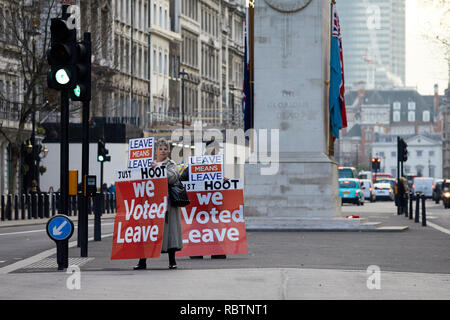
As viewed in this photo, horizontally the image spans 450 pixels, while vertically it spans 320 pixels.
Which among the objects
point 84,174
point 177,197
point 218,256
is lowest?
point 218,256

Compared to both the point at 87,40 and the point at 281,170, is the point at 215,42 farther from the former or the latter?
the point at 87,40

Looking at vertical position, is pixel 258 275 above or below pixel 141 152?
below

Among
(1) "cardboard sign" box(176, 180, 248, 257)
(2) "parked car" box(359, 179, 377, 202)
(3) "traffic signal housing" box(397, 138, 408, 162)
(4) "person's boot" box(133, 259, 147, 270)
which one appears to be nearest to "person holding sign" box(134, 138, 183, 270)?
(4) "person's boot" box(133, 259, 147, 270)

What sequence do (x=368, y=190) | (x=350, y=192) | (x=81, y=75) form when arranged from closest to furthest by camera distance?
(x=81, y=75) → (x=350, y=192) → (x=368, y=190)

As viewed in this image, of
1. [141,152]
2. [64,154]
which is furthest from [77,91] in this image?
[141,152]

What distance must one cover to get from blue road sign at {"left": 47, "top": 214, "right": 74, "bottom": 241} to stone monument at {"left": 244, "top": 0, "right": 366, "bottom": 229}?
13504 mm

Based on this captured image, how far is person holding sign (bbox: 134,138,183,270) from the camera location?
16328mm

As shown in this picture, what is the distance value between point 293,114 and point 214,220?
11.5 meters

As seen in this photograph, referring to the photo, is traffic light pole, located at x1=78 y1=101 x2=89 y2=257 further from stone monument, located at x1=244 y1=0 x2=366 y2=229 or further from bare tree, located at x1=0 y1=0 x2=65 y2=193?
bare tree, located at x1=0 y1=0 x2=65 y2=193

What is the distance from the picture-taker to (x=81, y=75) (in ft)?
53.8

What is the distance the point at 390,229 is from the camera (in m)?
29.0

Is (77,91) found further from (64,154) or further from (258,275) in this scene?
(258,275)

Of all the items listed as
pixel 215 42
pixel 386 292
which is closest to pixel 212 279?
pixel 386 292

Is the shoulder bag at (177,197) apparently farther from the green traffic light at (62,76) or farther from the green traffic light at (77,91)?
the green traffic light at (62,76)
